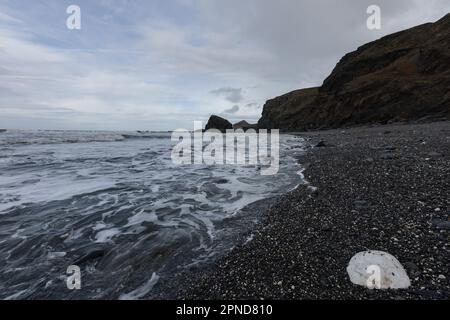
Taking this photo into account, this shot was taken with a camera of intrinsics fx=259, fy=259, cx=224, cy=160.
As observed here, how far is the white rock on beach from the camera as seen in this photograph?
309cm

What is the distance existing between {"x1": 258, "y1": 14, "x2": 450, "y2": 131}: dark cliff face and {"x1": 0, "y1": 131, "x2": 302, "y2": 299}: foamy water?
96.9 ft

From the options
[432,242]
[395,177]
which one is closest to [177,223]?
[432,242]

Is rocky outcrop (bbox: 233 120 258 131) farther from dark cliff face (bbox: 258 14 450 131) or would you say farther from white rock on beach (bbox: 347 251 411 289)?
white rock on beach (bbox: 347 251 411 289)

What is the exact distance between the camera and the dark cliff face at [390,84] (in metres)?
30.8

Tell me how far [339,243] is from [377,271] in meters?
0.91

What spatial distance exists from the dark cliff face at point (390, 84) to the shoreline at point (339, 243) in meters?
28.5

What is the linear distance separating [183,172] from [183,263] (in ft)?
29.5

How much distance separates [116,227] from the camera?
5.98m
